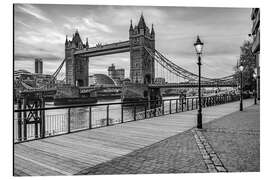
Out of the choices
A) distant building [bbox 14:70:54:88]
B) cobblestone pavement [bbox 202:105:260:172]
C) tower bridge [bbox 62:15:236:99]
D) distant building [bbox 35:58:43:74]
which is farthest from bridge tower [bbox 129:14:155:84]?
cobblestone pavement [bbox 202:105:260:172]

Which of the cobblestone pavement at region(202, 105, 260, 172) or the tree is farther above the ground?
the tree

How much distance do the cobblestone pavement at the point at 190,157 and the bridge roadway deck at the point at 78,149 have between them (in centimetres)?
29

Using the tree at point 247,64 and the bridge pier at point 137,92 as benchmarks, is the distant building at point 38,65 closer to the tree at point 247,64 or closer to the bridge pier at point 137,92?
the tree at point 247,64

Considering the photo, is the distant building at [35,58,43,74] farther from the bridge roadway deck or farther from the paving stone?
the paving stone

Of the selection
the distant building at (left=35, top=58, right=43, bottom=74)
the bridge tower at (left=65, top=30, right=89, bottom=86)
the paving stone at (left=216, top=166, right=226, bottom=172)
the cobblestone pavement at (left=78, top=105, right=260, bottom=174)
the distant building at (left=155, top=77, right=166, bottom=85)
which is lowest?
the paving stone at (left=216, top=166, right=226, bottom=172)

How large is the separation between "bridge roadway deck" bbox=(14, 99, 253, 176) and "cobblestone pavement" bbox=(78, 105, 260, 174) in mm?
285

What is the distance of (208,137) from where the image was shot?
570 centimetres

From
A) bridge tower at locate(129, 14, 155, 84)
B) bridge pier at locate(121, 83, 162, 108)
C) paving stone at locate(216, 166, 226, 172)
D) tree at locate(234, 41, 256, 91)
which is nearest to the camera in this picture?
paving stone at locate(216, 166, 226, 172)

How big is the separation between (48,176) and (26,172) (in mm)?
389

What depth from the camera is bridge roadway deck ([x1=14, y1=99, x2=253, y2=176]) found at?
143 inches

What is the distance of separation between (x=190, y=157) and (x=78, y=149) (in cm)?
216

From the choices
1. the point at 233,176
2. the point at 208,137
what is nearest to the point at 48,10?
the point at 208,137

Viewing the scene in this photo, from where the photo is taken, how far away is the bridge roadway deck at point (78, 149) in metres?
3.64

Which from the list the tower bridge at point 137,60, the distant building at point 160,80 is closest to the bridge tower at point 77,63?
the tower bridge at point 137,60
